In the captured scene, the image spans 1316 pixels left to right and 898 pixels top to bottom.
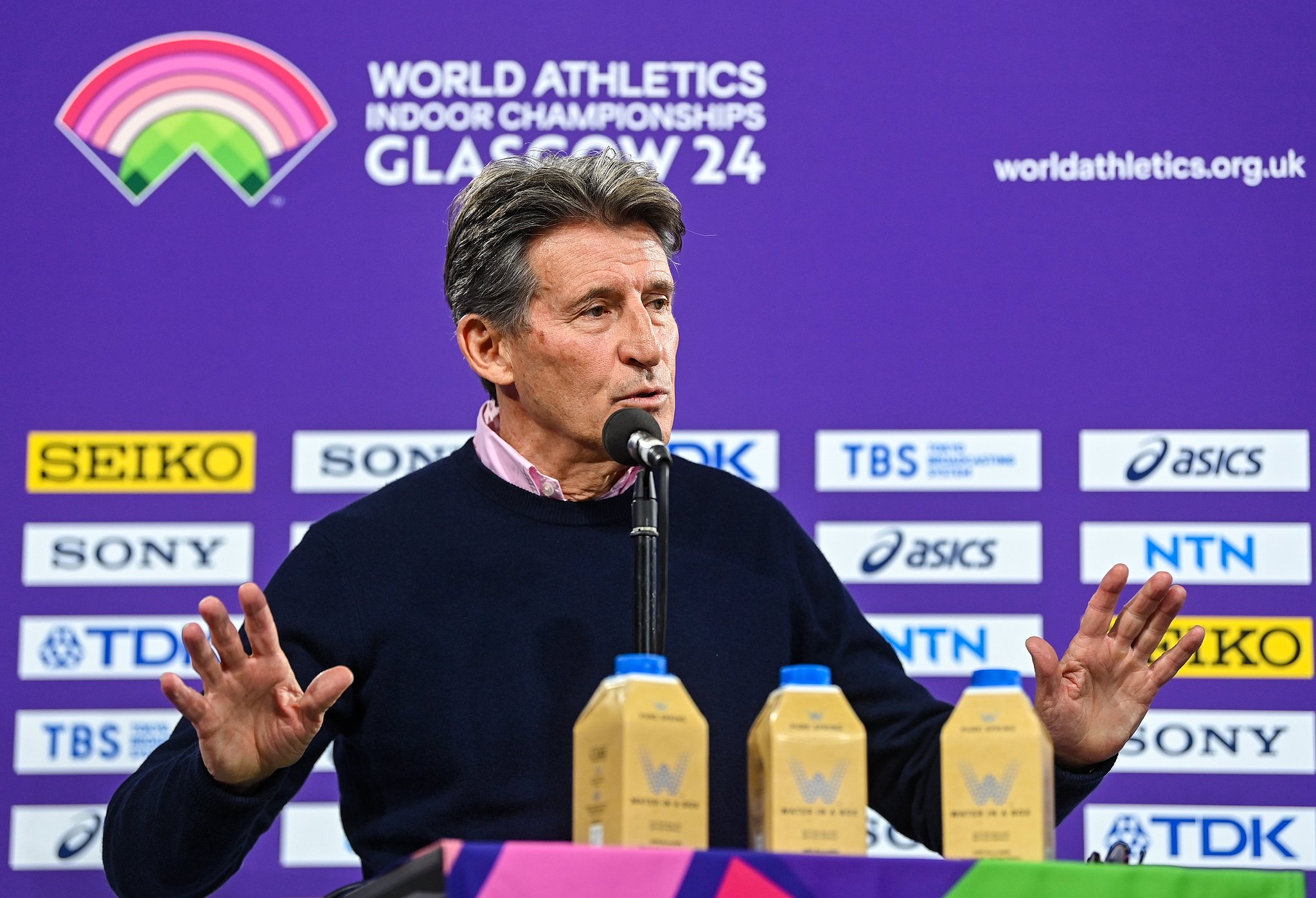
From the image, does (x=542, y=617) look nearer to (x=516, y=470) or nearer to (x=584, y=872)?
(x=516, y=470)

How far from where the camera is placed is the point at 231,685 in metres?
1.63

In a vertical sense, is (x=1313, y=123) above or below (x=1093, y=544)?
above

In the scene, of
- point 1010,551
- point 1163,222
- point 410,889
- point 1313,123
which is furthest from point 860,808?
point 1313,123

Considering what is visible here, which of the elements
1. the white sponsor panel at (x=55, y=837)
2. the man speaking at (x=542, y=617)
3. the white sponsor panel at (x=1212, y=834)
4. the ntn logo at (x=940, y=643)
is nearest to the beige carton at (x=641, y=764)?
the man speaking at (x=542, y=617)

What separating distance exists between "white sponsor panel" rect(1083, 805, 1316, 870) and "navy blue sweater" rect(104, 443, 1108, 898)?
43.7 inches

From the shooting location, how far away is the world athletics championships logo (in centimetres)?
331

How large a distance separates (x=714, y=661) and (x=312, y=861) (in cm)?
137

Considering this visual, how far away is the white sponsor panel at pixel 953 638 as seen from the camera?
309 centimetres

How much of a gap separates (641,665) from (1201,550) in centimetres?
200

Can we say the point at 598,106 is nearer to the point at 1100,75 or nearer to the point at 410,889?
the point at 1100,75

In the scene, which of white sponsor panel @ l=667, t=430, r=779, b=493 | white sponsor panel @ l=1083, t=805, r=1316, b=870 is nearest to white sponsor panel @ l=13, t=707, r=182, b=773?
white sponsor panel @ l=667, t=430, r=779, b=493

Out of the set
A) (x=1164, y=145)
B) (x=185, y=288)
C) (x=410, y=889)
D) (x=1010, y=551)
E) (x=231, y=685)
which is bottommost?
(x=410, y=889)

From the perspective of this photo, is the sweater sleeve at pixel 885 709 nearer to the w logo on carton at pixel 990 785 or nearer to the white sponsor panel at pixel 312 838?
the w logo on carton at pixel 990 785

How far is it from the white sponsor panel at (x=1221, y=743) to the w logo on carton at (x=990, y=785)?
68.7 inches
